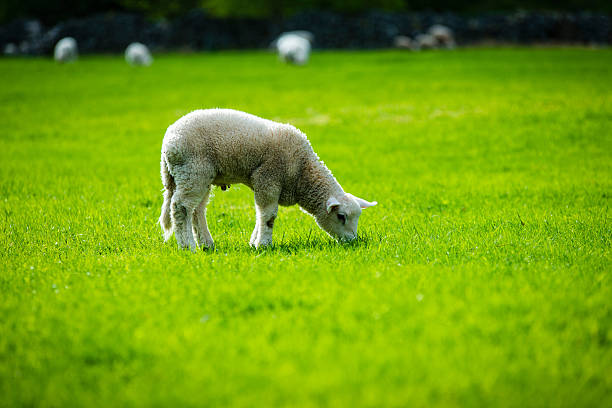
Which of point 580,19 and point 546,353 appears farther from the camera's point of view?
point 580,19

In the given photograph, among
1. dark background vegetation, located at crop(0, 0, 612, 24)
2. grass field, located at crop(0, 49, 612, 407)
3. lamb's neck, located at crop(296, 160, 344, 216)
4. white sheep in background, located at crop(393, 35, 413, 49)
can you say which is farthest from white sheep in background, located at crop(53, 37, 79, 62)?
lamb's neck, located at crop(296, 160, 344, 216)

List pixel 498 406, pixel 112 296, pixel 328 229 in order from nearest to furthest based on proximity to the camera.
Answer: pixel 498 406 < pixel 112 296 < pixel 328 229

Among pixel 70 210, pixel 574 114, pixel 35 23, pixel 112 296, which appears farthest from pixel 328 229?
pixel 35 23

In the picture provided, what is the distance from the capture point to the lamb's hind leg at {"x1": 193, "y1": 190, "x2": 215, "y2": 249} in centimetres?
636

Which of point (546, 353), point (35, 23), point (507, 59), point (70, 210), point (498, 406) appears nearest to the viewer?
point (498, 406)

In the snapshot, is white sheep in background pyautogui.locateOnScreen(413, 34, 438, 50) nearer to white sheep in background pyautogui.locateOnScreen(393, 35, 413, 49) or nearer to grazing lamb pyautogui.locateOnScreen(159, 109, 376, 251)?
white sheep in background pyautogui.locateOnScreen(393, 35, 413, 49)

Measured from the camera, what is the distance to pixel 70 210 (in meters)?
8.05

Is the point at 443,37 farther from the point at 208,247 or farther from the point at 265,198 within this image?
the point at 208,247

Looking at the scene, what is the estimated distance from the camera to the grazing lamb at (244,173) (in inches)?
233

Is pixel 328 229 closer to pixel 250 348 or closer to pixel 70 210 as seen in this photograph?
pixel 250 348

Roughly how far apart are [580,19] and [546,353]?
44.0 meters

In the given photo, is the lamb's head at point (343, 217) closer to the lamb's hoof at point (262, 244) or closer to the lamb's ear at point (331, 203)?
the lamb's ear at point (331, 203)

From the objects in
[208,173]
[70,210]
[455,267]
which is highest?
[208,173]

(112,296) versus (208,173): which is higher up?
(208,173)
